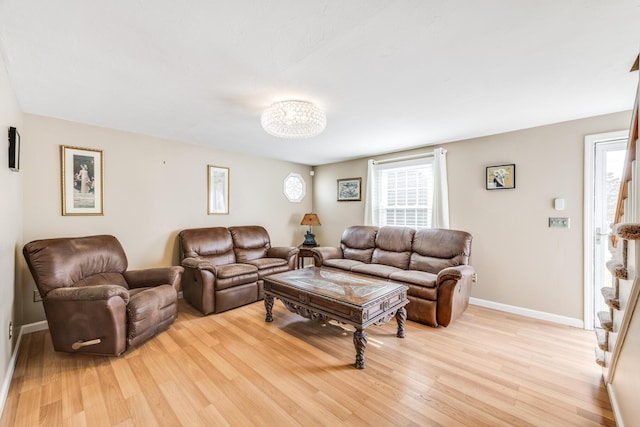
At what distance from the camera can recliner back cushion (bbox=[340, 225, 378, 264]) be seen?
13.6 ft

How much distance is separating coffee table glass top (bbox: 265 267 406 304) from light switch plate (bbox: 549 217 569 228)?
1.98 m

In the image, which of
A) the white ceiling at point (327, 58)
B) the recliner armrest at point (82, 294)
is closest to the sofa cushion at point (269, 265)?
the recliner armrest at point (82, 294)

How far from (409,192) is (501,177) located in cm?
126

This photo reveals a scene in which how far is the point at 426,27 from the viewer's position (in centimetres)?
141

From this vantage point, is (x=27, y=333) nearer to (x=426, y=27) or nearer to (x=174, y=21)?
(x=174, y=21)

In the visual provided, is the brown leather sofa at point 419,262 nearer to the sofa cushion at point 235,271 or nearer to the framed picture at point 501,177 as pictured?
the framed picture at point 501,177

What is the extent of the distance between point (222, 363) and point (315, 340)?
33.7 inches

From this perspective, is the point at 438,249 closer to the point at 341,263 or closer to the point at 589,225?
the point at 341,263

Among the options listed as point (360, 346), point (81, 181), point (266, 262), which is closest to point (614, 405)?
point (360, 346)

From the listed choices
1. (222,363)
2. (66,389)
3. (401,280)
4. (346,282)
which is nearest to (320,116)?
(346,282)

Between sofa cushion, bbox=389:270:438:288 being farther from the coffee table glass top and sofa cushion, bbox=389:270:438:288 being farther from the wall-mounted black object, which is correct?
the wall-mounted black object

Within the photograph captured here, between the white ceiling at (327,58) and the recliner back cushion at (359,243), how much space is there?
193 cm

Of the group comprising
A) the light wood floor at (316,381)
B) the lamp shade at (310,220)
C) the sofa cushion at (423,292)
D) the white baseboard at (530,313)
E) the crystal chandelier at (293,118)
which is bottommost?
the light wood floor at (316,381)

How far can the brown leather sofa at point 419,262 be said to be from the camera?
111 inches
